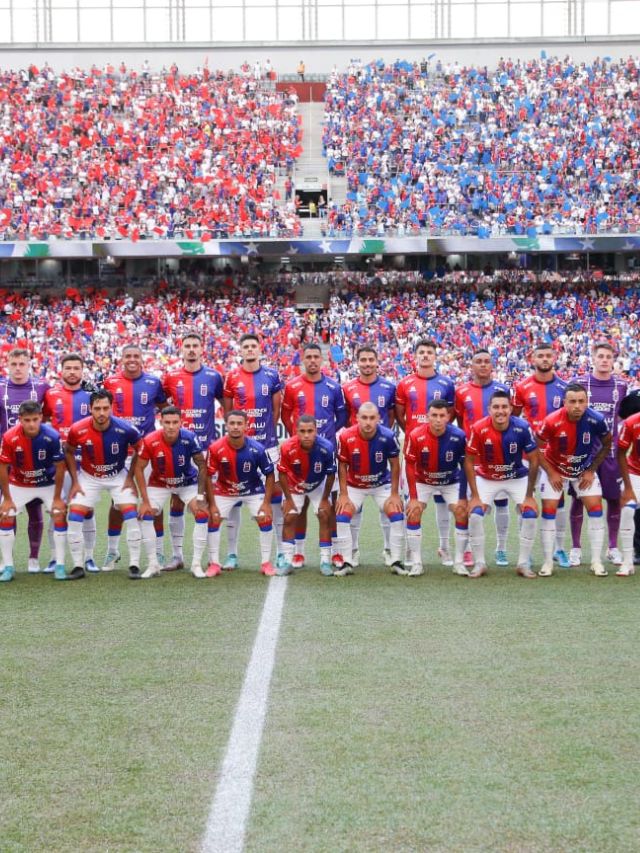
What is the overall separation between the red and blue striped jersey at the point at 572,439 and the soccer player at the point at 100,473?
319cm

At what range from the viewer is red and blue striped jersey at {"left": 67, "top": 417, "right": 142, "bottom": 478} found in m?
8.64

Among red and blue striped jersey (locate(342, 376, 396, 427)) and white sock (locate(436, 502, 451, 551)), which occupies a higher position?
red and blue striped jersey (locate(342, 376, 396, 427))

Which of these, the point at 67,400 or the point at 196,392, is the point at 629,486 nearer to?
the point at 196,392

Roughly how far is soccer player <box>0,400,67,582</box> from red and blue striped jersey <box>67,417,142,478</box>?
17cm

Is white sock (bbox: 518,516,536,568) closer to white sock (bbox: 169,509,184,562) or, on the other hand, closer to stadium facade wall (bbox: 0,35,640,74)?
white sock (bbox: 169,509,184,562)

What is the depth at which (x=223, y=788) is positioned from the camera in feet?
13.1

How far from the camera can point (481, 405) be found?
941 centimetres

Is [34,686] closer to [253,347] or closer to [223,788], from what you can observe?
[223,788]

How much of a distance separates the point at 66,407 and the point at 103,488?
1.24 metres

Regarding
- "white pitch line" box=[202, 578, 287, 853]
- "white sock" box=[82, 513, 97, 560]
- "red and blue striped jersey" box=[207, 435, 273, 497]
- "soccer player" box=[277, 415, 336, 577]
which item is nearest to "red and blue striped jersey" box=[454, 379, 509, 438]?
"soccer player" box=[277, 415, 336, 577]

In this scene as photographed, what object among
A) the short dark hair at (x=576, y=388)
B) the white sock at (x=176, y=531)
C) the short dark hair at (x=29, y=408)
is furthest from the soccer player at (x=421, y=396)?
the short dark hair at (x=29, y=408)

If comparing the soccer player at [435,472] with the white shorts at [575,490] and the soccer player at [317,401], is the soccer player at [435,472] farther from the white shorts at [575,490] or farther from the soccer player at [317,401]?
the soccer player at [317,401]

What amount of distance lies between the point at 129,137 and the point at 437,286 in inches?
375

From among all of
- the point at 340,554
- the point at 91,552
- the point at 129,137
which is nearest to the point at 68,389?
the point at 91,552
